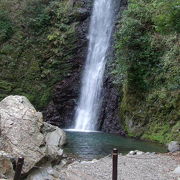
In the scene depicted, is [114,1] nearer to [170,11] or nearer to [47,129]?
[47,129]

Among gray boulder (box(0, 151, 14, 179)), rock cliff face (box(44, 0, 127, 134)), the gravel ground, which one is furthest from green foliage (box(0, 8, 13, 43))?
gray boulder (box(0, 151, 14, 179))

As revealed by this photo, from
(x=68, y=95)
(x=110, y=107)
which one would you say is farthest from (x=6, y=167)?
(x=68, y=95)

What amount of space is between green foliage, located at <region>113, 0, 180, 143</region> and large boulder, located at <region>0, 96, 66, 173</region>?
23.5 feet

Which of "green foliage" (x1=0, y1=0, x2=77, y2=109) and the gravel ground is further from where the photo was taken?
"green foliage" (x1=0, y1=0, x2=77, y2=109)

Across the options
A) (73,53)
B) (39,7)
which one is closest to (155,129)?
(73,53)

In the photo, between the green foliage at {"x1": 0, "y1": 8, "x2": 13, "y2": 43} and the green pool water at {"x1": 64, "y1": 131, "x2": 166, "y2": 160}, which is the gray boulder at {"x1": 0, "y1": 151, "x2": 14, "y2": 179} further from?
the green foliage at {"x1": 0, "y1": 8, "x2": 13, "y2": 43}

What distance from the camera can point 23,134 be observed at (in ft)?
34.9

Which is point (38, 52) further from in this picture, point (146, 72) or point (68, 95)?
point (146, 72)

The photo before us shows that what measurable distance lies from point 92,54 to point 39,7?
6.77 meters

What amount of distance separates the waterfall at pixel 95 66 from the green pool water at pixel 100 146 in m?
4.29

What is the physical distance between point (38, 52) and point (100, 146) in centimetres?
1285

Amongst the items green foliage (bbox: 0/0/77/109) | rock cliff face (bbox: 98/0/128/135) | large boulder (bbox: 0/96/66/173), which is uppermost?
green foliage (bbox: 0/0/77/109)

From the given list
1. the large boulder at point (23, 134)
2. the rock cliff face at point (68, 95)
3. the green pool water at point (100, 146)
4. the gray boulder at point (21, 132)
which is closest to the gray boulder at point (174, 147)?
A: the green pool water at point (100, 146)

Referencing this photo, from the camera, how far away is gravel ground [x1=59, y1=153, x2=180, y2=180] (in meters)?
8.88
